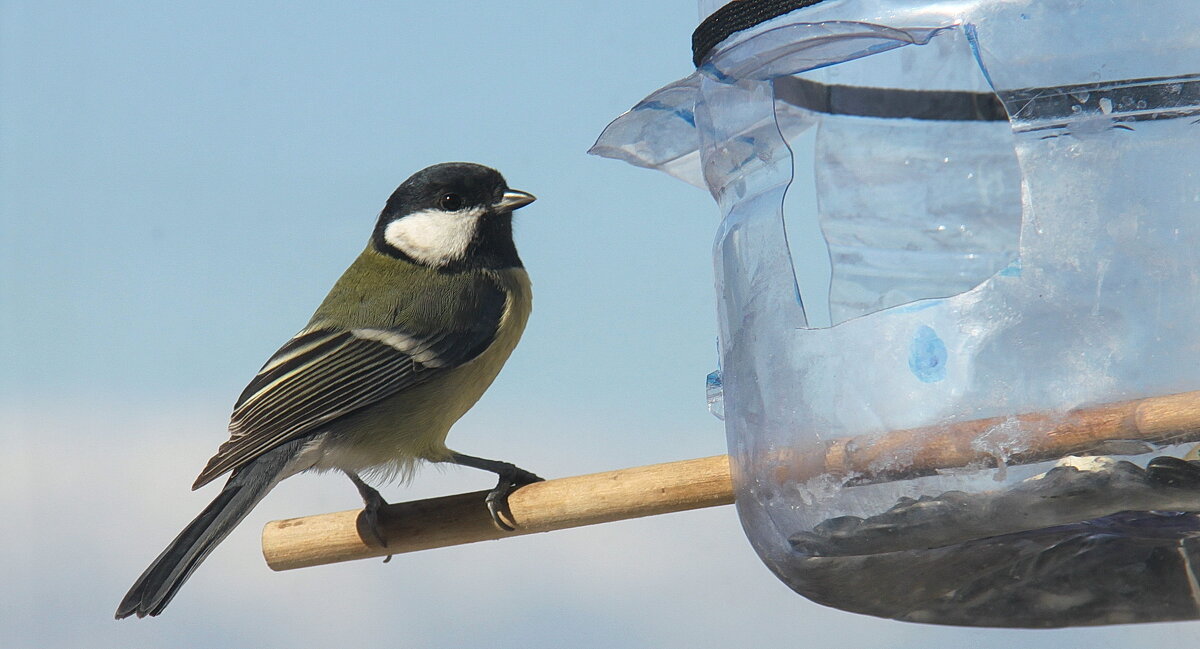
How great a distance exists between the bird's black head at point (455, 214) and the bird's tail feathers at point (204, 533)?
841 millimetres

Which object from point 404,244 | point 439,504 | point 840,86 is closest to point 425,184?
point 404,244

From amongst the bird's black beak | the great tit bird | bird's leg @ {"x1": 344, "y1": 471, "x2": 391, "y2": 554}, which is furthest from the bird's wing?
the bird's black beak

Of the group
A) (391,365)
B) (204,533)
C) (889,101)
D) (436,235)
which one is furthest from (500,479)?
(889,101)

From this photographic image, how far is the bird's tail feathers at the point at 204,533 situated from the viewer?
8.46 ft

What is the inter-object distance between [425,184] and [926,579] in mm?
2281

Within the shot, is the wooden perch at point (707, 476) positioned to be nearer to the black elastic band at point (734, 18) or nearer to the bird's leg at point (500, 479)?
the bird's leg at point (500, 479)

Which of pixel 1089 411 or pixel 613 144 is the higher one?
pixel 613 144

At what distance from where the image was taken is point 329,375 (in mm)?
3135

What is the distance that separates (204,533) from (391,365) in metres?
0.68

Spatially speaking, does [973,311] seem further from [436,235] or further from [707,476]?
[436,235]

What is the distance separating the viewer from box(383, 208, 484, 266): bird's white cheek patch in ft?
11.8

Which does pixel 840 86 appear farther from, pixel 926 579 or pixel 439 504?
pixel 439 504

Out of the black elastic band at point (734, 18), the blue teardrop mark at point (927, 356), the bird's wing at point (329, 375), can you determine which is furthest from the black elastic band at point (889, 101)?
the bird's wing at point (329, 375)

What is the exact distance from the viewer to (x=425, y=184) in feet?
12.0
